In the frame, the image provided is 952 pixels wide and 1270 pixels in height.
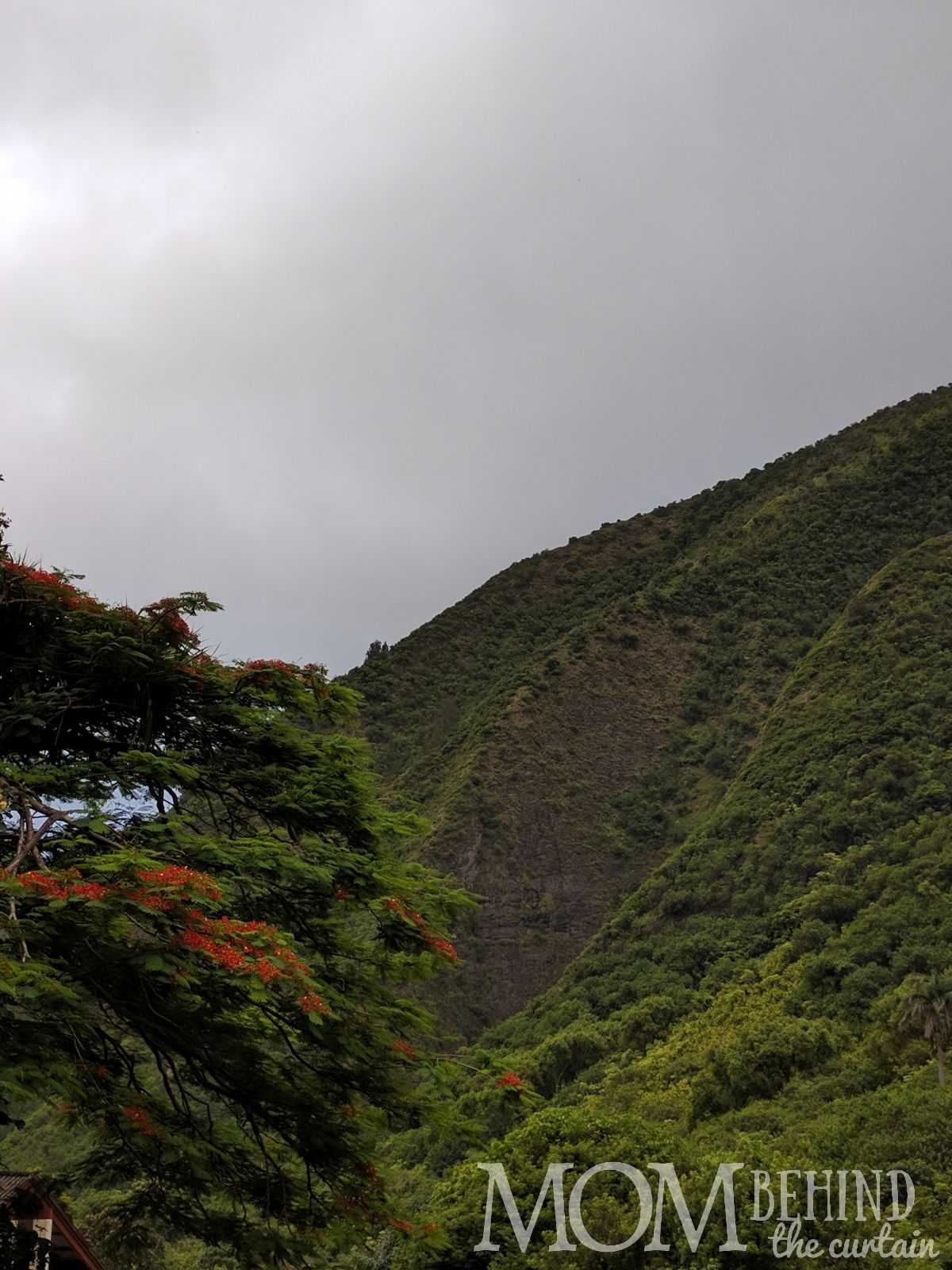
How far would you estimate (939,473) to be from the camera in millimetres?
70562

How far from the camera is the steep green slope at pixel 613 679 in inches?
1922

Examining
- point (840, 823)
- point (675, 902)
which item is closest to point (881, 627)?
point (840, 823)

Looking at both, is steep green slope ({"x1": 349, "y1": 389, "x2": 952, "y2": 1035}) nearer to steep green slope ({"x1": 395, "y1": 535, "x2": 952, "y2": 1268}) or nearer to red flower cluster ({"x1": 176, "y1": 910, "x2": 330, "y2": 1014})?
steep green slope ({"x1": 395, "y1": 535, "x2": 952, "y2": 1268})

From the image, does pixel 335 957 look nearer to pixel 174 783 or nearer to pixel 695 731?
pixel 174 783

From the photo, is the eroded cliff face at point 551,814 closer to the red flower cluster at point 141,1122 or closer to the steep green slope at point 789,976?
the steep green slope at point 789,976

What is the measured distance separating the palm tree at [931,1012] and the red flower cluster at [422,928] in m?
17.6

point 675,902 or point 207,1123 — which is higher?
point 207,1123

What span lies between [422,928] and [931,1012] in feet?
61.6

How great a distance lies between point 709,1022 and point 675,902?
991cm

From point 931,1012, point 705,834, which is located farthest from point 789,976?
point 705,834

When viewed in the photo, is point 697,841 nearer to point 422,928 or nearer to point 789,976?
point 789,976

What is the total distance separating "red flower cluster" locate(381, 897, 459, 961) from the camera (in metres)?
8.28

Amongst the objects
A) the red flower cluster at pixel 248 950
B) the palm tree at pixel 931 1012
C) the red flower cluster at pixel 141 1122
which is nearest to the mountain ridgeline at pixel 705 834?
the palm tree at pixel 931 1012

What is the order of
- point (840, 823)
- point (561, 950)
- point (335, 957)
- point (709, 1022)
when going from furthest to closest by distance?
point (561, 950)
point (840, 823)
point (709, 1022)
point (335, 957)
